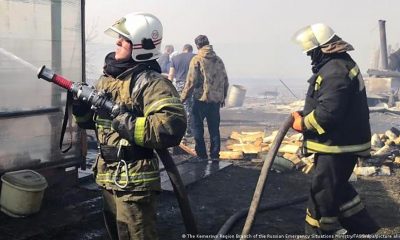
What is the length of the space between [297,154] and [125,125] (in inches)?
220

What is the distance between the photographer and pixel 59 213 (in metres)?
4.71

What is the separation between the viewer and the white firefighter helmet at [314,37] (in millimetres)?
4055

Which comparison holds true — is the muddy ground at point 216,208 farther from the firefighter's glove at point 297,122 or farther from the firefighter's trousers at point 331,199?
the firefighter's glove at point 297,122

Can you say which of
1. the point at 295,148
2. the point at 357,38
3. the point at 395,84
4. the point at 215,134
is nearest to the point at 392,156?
the point at 295,148

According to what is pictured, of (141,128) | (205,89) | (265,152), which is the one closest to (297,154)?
(265,152)

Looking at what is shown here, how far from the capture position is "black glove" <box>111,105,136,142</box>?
8.86ft

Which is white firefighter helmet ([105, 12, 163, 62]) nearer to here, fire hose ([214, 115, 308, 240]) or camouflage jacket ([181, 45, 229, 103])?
fire hose ([214, 115, 308, 240])

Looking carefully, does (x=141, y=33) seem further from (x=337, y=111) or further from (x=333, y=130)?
(x=333, y=130)

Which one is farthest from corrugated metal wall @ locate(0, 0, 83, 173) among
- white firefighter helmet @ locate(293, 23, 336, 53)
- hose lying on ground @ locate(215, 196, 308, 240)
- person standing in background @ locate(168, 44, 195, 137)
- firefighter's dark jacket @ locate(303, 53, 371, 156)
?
person standing in background @ locate(168, 44, 195, 137)

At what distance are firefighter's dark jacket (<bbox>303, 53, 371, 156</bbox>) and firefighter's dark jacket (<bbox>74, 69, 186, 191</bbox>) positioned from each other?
157 cm

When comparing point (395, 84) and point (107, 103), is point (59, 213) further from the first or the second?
point (395, 84)

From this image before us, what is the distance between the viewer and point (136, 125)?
2.70 meters

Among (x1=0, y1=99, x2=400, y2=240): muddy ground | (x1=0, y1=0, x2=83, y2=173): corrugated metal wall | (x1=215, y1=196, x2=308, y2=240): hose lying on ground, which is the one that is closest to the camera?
(x1=215, y1=196, x2=308, y2=240): hose lying on ground

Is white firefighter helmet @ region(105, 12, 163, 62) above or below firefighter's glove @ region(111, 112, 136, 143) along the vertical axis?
above
